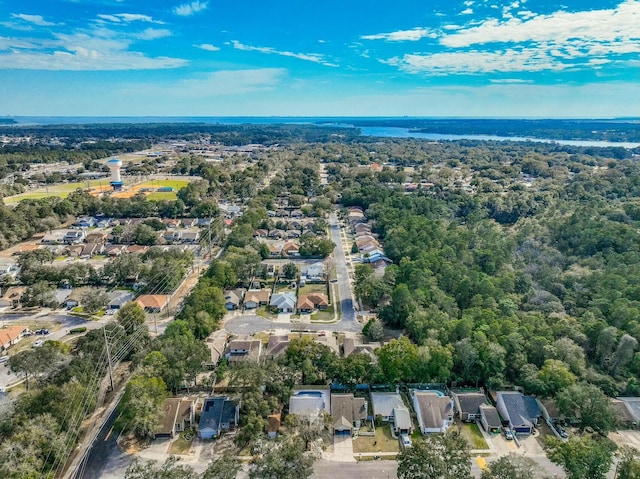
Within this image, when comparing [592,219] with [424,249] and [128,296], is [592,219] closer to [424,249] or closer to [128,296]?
[424,249]

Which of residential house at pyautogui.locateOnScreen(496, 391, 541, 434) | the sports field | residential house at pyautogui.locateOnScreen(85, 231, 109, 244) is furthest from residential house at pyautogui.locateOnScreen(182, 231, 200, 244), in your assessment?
residential house at pyautogui.locateOnScreen(496, 391, 541, 434)

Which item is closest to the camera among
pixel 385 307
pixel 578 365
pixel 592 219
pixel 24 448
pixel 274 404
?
pixel 24 448

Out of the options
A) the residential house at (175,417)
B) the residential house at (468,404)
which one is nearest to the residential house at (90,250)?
the residential house at (175,417)

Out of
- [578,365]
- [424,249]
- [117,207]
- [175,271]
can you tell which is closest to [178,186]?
[117,207]

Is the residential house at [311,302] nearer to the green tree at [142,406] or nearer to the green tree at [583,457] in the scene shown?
the green tree at [142,406]

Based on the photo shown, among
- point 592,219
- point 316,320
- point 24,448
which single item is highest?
point 592,219

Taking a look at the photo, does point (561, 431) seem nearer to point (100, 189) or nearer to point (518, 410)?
point (518, 410)

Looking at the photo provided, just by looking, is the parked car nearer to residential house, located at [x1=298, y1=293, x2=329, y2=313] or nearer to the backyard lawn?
the backyard lawn
